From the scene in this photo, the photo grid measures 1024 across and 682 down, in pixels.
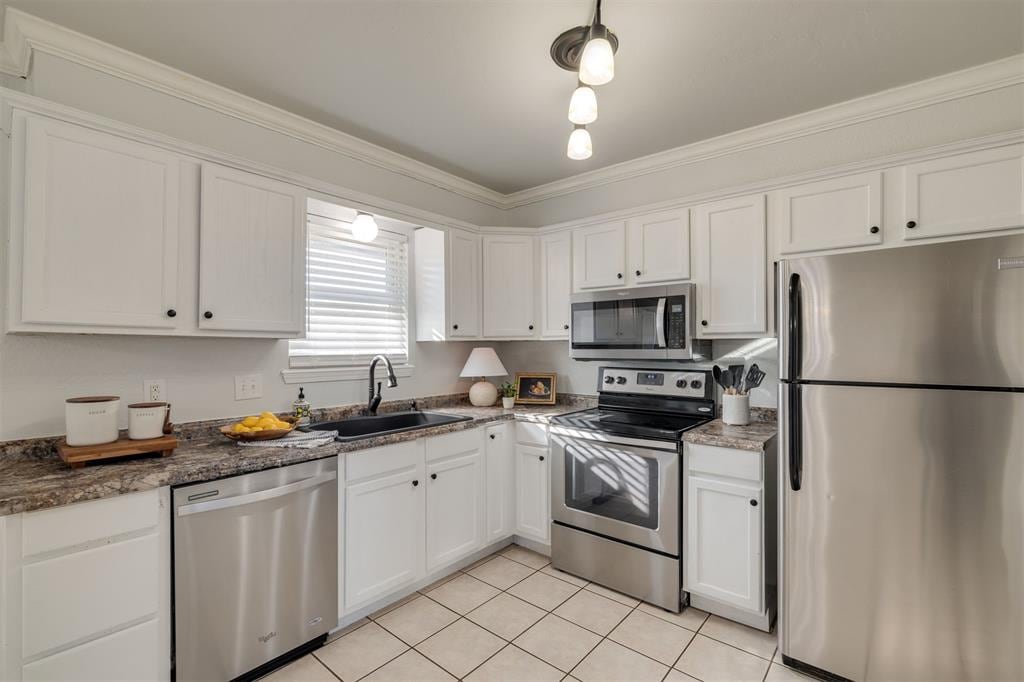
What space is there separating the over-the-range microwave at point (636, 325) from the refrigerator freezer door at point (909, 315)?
0.73 metres

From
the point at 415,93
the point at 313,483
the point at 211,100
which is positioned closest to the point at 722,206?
the point at 415,93

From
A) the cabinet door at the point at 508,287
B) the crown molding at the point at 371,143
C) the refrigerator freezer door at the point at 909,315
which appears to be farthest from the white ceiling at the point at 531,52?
the refrigerator freezer door at the point at 909,315

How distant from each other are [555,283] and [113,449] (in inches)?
100.0

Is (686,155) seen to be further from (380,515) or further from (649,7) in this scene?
(380,515)

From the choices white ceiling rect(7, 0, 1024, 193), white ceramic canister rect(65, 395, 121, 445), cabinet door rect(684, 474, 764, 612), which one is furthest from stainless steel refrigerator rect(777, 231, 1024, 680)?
white ceramic canister rect(65, 395, 121, 445)

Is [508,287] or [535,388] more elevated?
[508,287]

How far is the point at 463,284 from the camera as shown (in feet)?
10.6

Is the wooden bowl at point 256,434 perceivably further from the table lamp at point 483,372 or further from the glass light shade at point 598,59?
the glass light shade at point 598,59

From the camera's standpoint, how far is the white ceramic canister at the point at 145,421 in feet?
5.80

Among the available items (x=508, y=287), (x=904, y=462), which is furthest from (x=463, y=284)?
(x=904, y=462)

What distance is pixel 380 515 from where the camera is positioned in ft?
7.47

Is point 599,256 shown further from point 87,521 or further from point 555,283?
point 87,521

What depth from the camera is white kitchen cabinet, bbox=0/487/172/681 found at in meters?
1.34

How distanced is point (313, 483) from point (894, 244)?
112 inches
